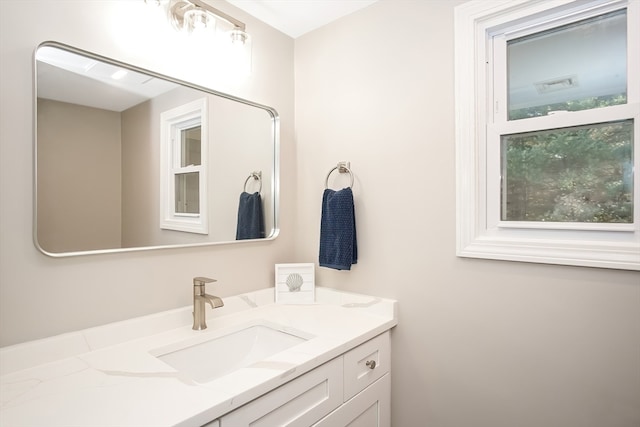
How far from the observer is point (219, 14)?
1.37 meters

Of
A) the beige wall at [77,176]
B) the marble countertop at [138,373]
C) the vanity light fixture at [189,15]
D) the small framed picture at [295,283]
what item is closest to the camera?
the marble countertop at [138,373]

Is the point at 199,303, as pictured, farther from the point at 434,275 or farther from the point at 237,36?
the point at 237,36

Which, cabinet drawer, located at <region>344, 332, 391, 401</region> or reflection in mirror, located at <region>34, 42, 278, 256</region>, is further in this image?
cabinet drawer, located at <region>344, 332, 391, 401</region>

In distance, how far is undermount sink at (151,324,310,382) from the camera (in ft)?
3.76

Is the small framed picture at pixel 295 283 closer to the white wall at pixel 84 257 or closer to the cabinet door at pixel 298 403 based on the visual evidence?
the white wall at pixel 84 257

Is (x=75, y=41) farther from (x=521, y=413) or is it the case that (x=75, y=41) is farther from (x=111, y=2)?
(x=521, y=413)

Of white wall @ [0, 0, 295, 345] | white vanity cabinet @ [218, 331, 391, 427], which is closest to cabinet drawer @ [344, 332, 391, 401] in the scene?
white vanity cabinet @ [218, 331, 391, 427]

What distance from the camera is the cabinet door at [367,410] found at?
113cm

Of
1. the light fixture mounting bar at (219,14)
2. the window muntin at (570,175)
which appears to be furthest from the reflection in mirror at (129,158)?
the window muntin at (570,175)

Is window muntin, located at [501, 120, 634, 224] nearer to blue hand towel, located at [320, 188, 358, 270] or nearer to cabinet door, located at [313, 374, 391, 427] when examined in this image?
blue hand towel, located at [320, 188, 358, 270]

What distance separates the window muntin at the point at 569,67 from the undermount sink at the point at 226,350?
1.20 meters

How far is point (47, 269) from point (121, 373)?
38cm

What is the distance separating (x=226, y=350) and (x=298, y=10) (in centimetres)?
152

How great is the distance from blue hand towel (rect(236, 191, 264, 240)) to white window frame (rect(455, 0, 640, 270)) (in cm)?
90
